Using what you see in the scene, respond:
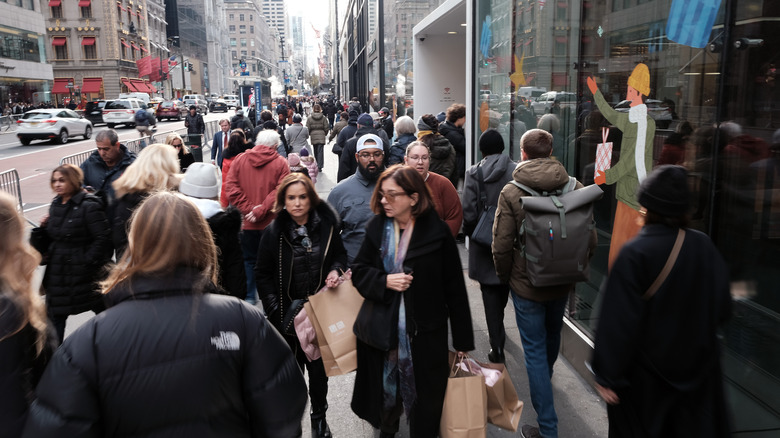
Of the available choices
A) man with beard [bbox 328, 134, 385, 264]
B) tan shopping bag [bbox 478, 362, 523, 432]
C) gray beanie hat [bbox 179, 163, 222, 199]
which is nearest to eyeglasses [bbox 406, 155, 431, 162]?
man with beard [bbox 328, 134, 385, 264]

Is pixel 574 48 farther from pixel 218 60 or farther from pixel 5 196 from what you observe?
pixel 218 60

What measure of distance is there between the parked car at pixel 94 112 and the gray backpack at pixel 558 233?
43542 millimetres

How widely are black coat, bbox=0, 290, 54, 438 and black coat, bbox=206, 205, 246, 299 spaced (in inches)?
84.4

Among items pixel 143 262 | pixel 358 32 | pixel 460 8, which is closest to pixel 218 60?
pixel 358 32

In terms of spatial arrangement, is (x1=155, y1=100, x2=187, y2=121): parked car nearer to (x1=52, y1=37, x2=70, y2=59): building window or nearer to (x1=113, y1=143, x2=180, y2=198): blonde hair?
(x1=52, y1=37, x2=70, y2=59): building window

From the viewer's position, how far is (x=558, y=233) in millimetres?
3711

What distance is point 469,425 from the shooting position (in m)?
3.20

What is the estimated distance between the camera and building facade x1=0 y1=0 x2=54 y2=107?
4802 cm

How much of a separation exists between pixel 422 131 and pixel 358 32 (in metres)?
35.7

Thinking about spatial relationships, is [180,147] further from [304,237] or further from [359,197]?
[304,237]

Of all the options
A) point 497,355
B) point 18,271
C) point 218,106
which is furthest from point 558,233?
point 218,106

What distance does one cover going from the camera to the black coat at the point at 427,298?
10.8 ft

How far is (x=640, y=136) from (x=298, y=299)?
2881mm

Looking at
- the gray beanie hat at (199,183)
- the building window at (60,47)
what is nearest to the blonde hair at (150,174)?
the gray beanie hat at (199,183)
